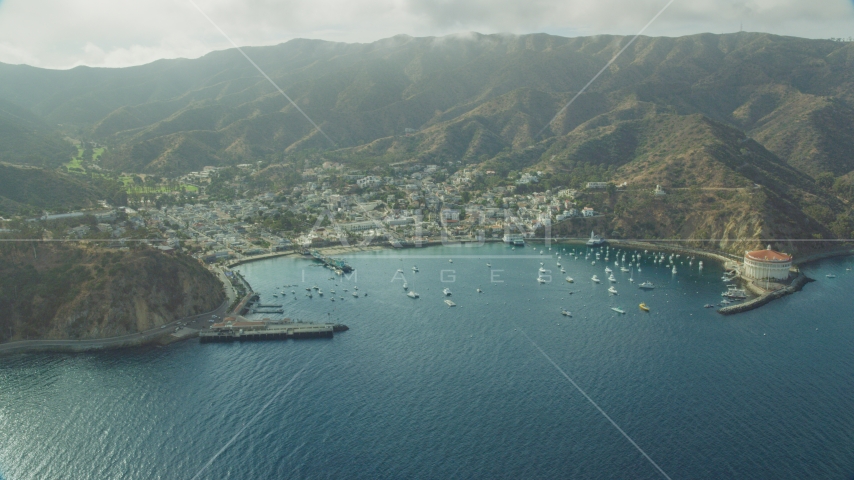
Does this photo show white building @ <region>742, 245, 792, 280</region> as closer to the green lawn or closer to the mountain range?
the mountain range

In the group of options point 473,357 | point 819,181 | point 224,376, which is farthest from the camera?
point 819,181

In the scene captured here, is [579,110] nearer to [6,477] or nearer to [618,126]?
[618,126]

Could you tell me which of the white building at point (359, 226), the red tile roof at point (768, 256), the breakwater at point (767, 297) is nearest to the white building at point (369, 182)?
the white building at point (359, 226)

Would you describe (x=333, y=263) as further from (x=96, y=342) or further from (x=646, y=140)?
(x=646, y=140)

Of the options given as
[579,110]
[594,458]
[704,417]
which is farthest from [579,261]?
[579,110]

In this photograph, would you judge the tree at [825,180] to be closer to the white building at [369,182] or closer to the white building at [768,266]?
the white building at [768,266]

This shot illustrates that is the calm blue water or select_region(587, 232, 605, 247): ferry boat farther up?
select_region(587, 232, 605, 247): ferry boat

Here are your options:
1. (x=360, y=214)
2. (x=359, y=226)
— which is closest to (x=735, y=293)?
(x=359, y=226)

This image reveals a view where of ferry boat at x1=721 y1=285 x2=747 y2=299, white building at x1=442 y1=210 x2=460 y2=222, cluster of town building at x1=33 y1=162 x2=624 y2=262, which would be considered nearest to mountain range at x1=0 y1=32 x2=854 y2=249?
cluster of town building at x1=33 y1=162 x2=624 y2=262
